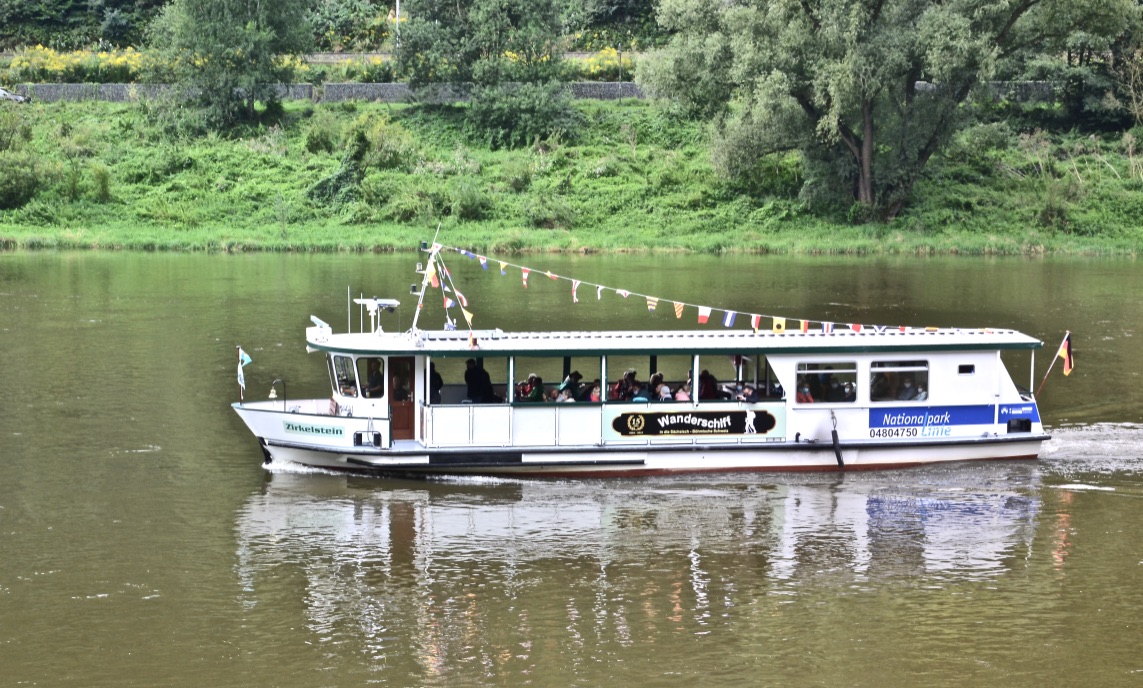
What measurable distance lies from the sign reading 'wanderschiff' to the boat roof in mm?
1035

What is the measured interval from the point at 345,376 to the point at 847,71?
36581mm

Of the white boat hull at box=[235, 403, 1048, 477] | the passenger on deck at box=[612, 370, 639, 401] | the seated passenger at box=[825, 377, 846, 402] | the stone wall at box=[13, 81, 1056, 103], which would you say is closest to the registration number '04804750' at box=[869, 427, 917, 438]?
the white boat hull at box=[235, 403, 1048, 477]

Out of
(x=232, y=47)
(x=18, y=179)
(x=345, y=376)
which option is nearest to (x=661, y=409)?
(x=345, y=376)

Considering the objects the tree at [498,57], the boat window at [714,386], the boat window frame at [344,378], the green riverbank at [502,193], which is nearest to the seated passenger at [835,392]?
the boat window at [714,386]

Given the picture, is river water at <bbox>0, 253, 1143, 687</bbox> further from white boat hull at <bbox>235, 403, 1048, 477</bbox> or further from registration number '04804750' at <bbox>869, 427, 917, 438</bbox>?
registration number '04804750' at <bbox>869, 427, 917, 438</bbox>

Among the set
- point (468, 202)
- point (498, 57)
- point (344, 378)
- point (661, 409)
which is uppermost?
point (498, 57)

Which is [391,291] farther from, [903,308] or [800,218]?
[800,218]

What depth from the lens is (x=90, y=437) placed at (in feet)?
82.9

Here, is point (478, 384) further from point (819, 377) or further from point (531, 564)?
point (819, 377)

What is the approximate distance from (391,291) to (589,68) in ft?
121

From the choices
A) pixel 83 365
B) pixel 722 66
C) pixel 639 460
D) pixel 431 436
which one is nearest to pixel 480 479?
pixel 431 436

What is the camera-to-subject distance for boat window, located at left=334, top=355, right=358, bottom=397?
23.0 metres

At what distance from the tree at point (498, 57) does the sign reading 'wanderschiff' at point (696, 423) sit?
1877 inches

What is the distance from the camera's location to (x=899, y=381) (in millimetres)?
23844
